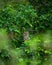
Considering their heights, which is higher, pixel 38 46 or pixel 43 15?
pixel 38 46

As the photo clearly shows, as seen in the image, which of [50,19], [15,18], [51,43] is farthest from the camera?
[50,19]

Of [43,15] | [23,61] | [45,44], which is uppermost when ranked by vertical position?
[45,44]

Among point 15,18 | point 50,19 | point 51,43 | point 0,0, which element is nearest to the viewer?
point 51,43

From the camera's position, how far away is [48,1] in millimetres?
6008

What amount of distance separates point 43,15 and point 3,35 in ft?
14.2

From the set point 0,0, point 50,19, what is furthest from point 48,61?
point 0,0

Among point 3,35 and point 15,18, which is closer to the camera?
point 3,35

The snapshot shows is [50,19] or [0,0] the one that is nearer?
[50,19]

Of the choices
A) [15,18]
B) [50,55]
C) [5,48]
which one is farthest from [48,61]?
[15,18]

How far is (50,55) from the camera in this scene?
44.8 inches

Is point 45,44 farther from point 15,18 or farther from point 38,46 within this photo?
point 15,18

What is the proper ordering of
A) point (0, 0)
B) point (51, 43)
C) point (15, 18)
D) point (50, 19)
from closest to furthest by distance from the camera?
1. point (51, 43)
2. point (15, 18)
3. point (50, 19)
4. point (0, 0)

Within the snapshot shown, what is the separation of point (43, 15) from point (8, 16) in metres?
0.95

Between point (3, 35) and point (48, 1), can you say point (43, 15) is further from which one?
point (3, 35)
